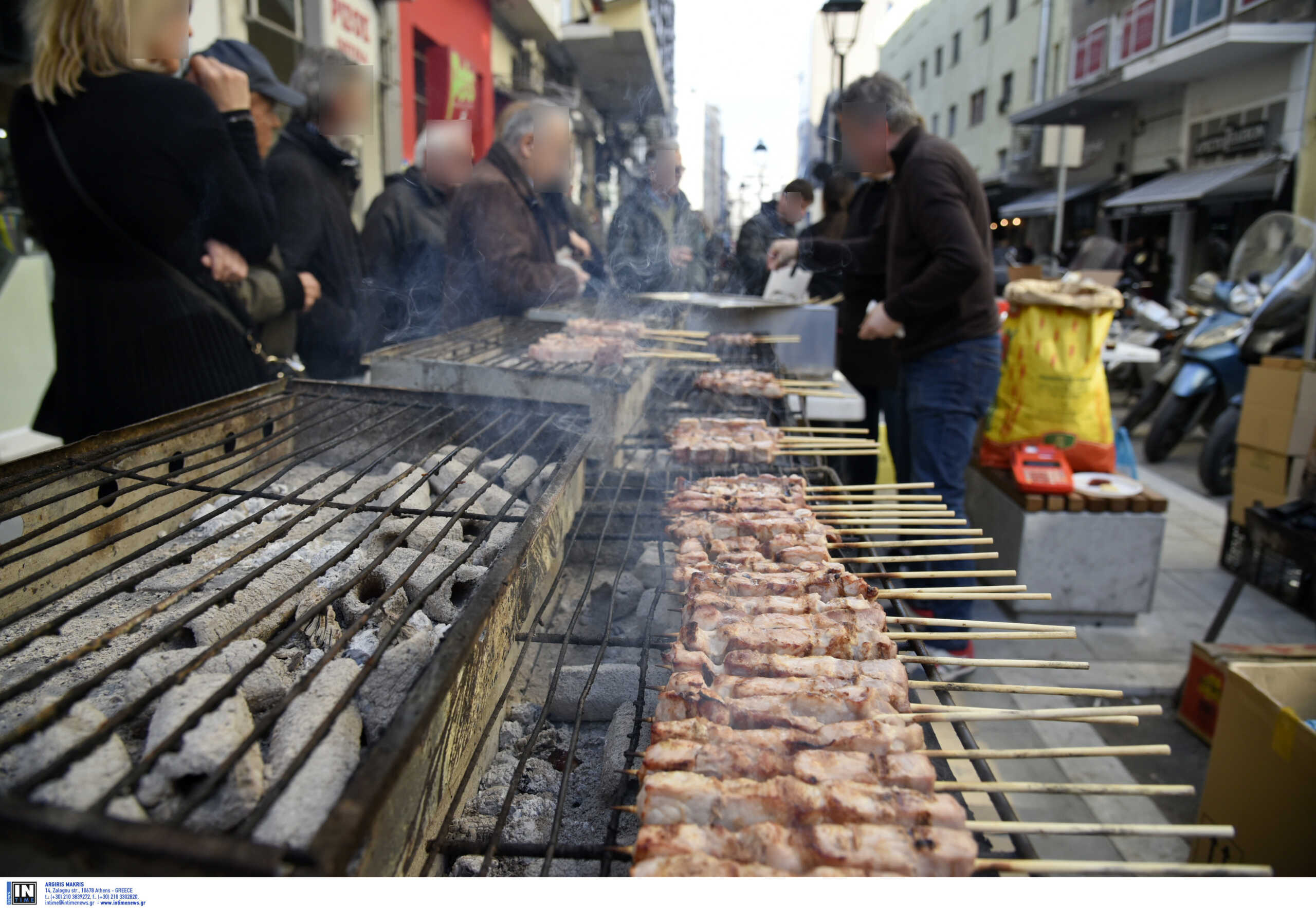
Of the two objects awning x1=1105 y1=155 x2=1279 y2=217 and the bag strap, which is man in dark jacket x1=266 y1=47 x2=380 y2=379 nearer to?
the bag strap

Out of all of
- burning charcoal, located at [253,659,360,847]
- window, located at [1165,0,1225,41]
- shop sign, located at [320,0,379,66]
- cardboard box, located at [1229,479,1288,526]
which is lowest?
cardboard box, located at [1229,479,1288,526]

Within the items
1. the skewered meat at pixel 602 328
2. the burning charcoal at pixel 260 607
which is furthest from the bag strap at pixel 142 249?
the skewered meat at pixel 602 328

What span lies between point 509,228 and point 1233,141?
19.7 m

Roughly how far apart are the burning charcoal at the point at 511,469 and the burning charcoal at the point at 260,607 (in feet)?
3.39

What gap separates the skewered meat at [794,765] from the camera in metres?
1.55

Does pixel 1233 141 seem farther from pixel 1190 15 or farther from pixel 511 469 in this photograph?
pixel 511 469

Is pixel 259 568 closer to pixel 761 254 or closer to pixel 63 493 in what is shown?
pixel 63 493

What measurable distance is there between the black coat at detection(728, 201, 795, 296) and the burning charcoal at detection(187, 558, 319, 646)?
6.77 metres

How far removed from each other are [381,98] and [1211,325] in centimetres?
969

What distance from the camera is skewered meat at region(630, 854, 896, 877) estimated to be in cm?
134

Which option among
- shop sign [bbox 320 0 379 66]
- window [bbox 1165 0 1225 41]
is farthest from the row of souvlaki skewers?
window [bbox 1165 0 1225 41]

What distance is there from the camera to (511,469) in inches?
120

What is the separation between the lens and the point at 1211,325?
812 centimetres

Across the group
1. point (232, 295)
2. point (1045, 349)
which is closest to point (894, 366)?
point (1045, 349)
